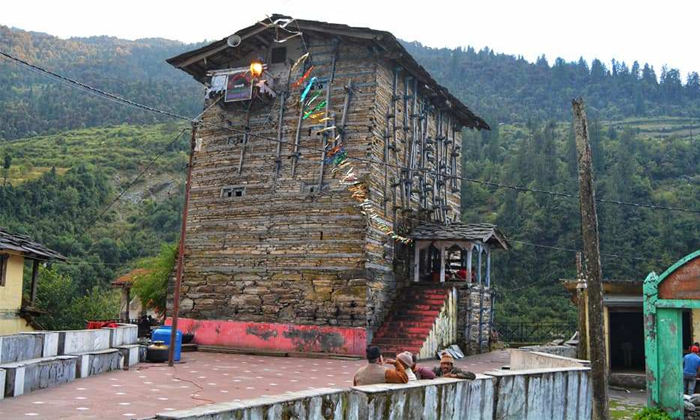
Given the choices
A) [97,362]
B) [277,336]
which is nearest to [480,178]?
[277,336]

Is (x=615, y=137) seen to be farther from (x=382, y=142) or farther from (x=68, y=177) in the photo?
(x=382, y=142)

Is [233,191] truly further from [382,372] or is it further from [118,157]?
[118,157]

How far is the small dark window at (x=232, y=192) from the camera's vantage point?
22520mm

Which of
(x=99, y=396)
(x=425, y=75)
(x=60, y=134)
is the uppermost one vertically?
(x=60, y=134)

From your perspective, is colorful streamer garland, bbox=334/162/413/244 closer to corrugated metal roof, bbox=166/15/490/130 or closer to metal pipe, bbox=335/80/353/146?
metal pipe, bbox=335/80/353/146

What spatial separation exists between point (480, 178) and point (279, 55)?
5881 centimetres

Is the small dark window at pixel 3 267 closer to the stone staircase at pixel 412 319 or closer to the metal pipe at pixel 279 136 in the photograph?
the metal pipe at pixel 279 136

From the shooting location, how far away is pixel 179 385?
41.2 ft

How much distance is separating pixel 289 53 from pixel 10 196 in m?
48.5

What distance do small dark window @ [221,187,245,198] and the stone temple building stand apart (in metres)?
0.04

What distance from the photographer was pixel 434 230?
22922mm

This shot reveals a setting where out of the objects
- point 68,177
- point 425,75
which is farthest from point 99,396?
point 68,177

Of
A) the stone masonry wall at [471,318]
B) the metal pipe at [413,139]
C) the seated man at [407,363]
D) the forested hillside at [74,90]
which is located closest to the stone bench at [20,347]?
the seated man at [407,363]

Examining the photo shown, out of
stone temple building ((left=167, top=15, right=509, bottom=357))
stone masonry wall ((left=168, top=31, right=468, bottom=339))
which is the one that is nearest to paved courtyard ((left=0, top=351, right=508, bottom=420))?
stone temple building ((left=167, top=15, right=509, bottom=357))
